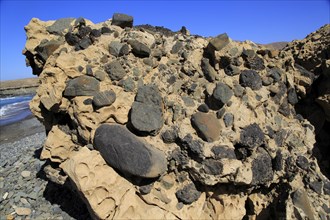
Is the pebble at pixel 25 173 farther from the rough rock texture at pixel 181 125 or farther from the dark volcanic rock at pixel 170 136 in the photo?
the dark volcanic rock at pixel 170 136

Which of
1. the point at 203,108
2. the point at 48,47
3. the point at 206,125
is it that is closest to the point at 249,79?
the point at 203,108

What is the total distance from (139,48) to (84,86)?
1147mm

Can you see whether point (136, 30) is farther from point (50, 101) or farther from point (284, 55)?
point (284, 55)

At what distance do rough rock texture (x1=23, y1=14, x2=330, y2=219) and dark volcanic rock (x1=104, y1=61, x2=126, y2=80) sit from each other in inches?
0.7

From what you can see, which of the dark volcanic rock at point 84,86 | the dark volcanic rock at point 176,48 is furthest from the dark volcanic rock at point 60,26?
the dark volcanic rock at point 176,48

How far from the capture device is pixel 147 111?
452 centimetres

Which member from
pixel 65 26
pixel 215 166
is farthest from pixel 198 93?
pixel 65 26

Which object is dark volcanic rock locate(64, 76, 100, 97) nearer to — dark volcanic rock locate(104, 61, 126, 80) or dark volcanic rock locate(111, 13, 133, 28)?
dark volcanic rock locate(104, 61, 126, 80)

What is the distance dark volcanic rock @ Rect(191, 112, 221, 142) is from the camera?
434 cm

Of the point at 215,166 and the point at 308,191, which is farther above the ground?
the point at 215,166

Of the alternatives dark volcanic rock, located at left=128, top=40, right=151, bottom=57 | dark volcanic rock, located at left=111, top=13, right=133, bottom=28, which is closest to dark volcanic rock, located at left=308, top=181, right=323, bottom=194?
dark volcanic rock, located at left=128, top=40, right=151, bottom=57

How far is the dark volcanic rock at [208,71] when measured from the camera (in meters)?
4.83

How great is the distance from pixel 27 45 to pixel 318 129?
A: 19.5 ft

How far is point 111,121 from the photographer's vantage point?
4688 millimetres
